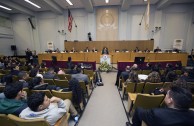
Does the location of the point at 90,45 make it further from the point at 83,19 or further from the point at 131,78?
the point at 131,78

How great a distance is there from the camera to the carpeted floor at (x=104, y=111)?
269 centimetres

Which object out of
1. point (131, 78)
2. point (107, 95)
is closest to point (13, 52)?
point (107, 95)

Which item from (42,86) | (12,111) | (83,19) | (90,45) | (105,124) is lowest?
(105,124)

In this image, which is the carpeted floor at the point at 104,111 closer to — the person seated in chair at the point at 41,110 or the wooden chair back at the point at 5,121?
the person seated in chair at the point at 41,110

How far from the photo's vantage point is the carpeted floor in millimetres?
2693

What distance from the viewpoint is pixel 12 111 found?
1.77 metres

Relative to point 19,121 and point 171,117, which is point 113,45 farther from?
point 19,121

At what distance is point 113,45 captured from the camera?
36.9 ft

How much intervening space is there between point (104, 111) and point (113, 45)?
880cm

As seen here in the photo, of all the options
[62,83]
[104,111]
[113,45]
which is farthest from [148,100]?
[113,45]

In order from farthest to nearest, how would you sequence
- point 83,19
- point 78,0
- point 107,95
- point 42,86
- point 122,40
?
1. point 83,19
2. point 122,40
3. point 78,0
4. point 107,95
5. point 42,86

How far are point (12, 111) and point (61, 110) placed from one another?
2.47ft

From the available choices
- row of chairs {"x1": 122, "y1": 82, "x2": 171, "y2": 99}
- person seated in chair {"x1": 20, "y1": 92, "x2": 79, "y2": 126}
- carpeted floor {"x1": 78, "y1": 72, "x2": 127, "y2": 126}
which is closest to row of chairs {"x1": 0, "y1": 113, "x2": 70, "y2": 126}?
person seated in chair {"x1": 20, "y1": 92, "x2": 79, "y2": 126}

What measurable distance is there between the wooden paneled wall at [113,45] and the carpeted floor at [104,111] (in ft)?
24.4
